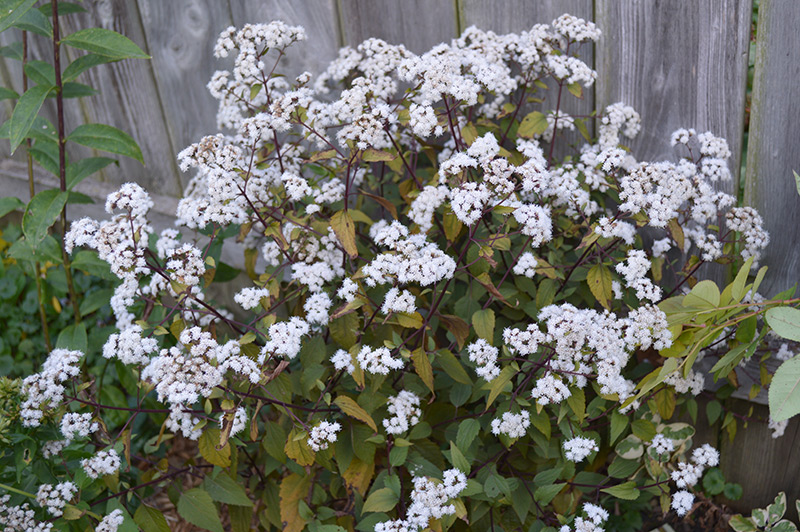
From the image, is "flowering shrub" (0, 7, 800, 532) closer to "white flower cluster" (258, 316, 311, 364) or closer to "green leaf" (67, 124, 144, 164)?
"white flower cluster" (258, 316, 311, 364)

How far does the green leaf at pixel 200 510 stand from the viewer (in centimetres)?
228

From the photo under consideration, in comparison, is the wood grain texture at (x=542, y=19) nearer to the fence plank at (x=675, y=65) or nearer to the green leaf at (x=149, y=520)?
the fence plank at (x=675, y=65)

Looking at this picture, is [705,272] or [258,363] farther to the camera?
[705,272]

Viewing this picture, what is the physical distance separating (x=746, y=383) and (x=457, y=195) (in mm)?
1523

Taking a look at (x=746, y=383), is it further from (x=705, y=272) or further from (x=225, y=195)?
(x=225, y=195)

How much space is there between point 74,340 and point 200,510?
0.98 metres

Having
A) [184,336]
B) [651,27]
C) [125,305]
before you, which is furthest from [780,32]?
[125,305]

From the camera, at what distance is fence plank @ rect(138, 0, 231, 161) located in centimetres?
337

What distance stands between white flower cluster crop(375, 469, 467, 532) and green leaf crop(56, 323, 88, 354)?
150 cm

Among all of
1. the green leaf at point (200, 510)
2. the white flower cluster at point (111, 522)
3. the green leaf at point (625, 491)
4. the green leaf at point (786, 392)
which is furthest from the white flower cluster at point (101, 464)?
the green leaf at point (786, 392)

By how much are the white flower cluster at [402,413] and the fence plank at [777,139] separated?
1.38 m

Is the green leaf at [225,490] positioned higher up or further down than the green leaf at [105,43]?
further down

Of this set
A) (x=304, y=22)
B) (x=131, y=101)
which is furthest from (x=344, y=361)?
(x=131, y=101)

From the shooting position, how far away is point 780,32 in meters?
2.22
